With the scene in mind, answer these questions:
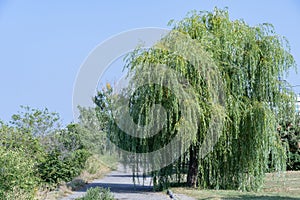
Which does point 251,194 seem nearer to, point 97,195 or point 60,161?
point 97,195

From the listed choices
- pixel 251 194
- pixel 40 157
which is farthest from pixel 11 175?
pixel 251 194

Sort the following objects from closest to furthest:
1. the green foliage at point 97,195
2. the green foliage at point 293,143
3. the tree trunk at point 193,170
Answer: the green foliage at point 97,195 < the tree trunk at point 193,170 < the green foliage at point 293,143

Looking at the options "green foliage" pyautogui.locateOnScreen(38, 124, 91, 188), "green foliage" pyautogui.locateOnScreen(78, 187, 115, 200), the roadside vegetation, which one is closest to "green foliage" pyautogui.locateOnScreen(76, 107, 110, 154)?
the roadside vegetation

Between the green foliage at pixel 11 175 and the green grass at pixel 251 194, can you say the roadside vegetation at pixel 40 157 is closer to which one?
the green foliage at pixel 11 175

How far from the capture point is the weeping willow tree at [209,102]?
15328 mm

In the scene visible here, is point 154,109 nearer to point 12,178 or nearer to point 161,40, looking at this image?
point 161,40

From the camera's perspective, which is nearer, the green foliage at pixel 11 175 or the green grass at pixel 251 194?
the green foliage at pixel 11 175

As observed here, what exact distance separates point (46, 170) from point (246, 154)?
6966 mm

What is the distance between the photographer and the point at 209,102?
15773 mm

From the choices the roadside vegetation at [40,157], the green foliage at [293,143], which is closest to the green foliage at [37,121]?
the roadside vegetation at [40,157]

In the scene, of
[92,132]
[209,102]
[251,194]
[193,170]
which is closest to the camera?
[251,194]

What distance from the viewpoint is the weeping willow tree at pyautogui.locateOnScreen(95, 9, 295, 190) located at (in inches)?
603

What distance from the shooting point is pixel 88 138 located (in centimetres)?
2450

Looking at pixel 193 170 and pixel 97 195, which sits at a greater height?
pixel 193 170
